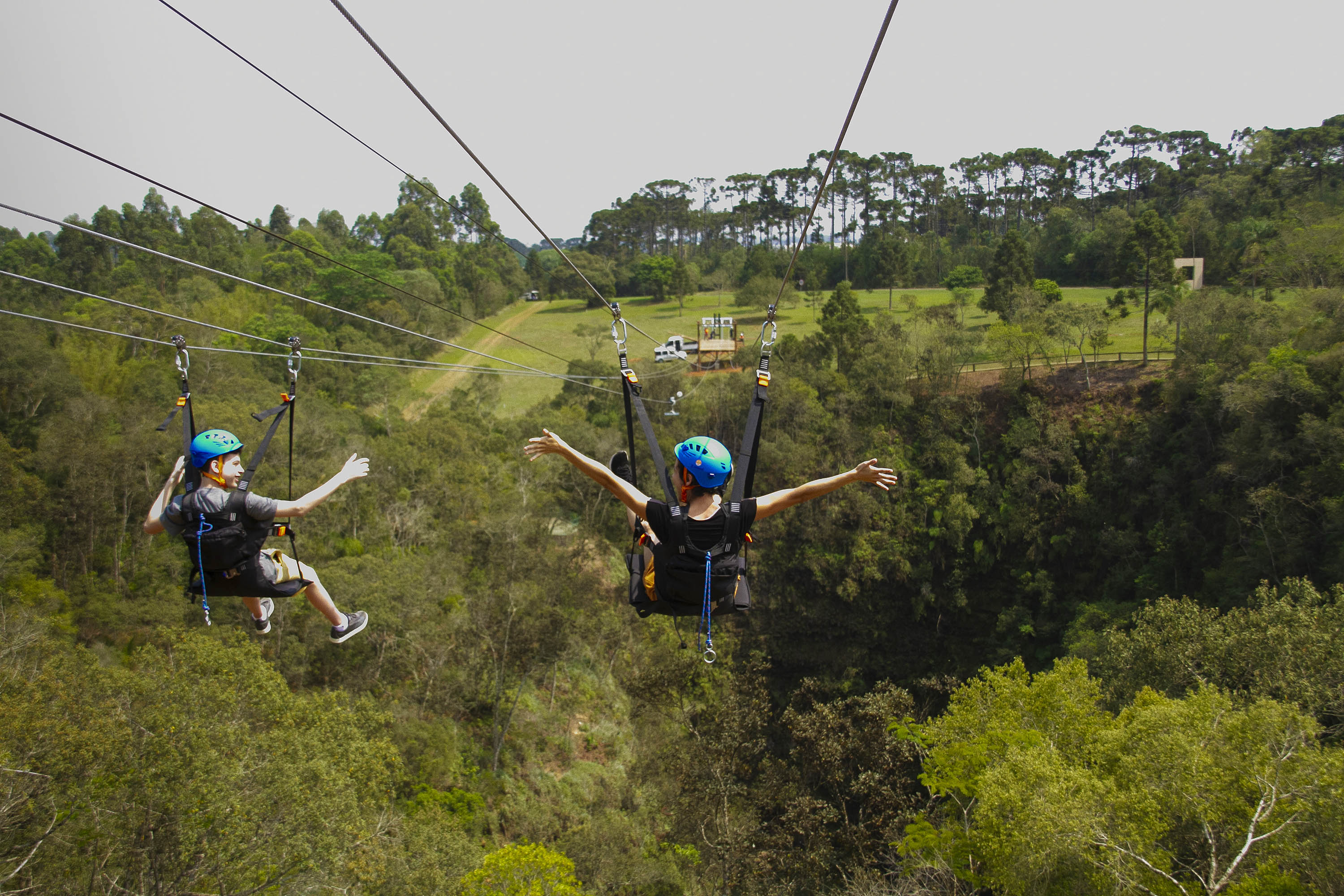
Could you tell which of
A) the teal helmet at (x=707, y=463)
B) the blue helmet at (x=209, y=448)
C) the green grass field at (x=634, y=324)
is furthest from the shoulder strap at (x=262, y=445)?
the green grass field at (x=634, y=324)

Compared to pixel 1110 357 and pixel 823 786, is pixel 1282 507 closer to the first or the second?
pixel 1110 357

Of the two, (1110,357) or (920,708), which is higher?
(1110,357)

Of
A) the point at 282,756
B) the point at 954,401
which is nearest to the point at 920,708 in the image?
the point at 954,401

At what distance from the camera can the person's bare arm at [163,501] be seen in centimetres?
490

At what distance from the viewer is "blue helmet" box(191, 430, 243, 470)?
486 cm

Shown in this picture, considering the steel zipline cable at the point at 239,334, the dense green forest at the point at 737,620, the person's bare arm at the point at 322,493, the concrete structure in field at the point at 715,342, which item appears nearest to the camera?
the person's bare arm at the point at 322,493

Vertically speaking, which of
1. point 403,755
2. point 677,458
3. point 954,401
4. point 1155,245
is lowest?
point 403,755

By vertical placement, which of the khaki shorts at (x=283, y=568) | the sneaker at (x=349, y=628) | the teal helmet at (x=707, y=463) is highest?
the teal helmet at (x=707, y=463)

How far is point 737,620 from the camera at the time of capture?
31.5 metres

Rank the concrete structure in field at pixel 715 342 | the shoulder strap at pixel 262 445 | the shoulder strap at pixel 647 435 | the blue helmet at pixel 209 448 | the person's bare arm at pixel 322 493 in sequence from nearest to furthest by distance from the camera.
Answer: the shoulder strap at pixel 647 435, the person's bare arm at pixel 322 493, the shoulder strap at pixel 262 445, the blue helmet at pixel 209 448, the concrete structure in field at pixel 715 342

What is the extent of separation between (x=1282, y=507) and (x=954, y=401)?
38.3 feet

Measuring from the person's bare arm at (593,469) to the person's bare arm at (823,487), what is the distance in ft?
2.17

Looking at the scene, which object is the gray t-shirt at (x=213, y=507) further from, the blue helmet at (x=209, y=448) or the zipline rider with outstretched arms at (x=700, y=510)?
the zipline rider with outstretched arms at (x=700, y=510)

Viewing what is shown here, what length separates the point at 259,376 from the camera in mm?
29750
